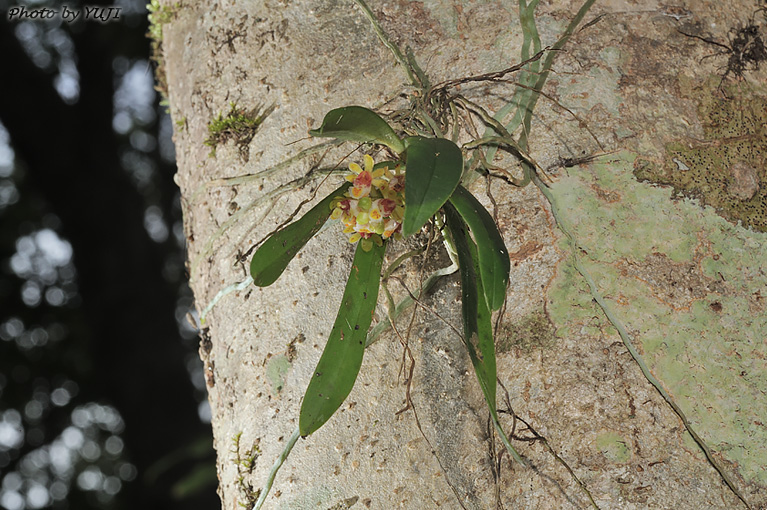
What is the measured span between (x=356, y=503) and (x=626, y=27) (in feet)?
2.48

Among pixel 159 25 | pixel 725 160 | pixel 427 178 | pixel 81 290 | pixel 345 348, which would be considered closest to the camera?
pixel 427 178

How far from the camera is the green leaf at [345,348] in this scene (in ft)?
2.27

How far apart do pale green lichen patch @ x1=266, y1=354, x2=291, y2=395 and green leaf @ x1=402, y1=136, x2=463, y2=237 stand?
1.21 ft

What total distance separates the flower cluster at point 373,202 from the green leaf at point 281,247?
0.03 m

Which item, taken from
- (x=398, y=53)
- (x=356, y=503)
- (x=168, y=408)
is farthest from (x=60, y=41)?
(x=356, y=503)

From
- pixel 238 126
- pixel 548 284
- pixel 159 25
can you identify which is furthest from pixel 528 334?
pixel 159 25

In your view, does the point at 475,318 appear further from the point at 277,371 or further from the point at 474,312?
the point at 277,371

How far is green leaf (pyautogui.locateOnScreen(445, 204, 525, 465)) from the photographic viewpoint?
0.66 m

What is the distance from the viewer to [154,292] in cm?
372

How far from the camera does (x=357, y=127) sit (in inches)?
27.2

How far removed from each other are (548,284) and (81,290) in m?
3.73

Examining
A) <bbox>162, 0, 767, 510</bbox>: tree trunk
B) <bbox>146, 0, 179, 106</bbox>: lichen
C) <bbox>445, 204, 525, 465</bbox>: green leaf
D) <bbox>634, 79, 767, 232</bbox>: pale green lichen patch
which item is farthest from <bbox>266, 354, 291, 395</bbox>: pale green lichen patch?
<bbox>146, 0, 179, 106</bbox>: lichen

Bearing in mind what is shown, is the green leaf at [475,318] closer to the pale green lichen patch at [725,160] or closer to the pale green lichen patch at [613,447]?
the pale green lichen patch at [613,447]

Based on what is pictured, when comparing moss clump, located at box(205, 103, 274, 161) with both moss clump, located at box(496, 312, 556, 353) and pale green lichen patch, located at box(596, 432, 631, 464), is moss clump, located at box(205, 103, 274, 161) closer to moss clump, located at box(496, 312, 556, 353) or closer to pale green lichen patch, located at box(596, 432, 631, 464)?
moss clump, located at box(496, 312, 556, 353)
